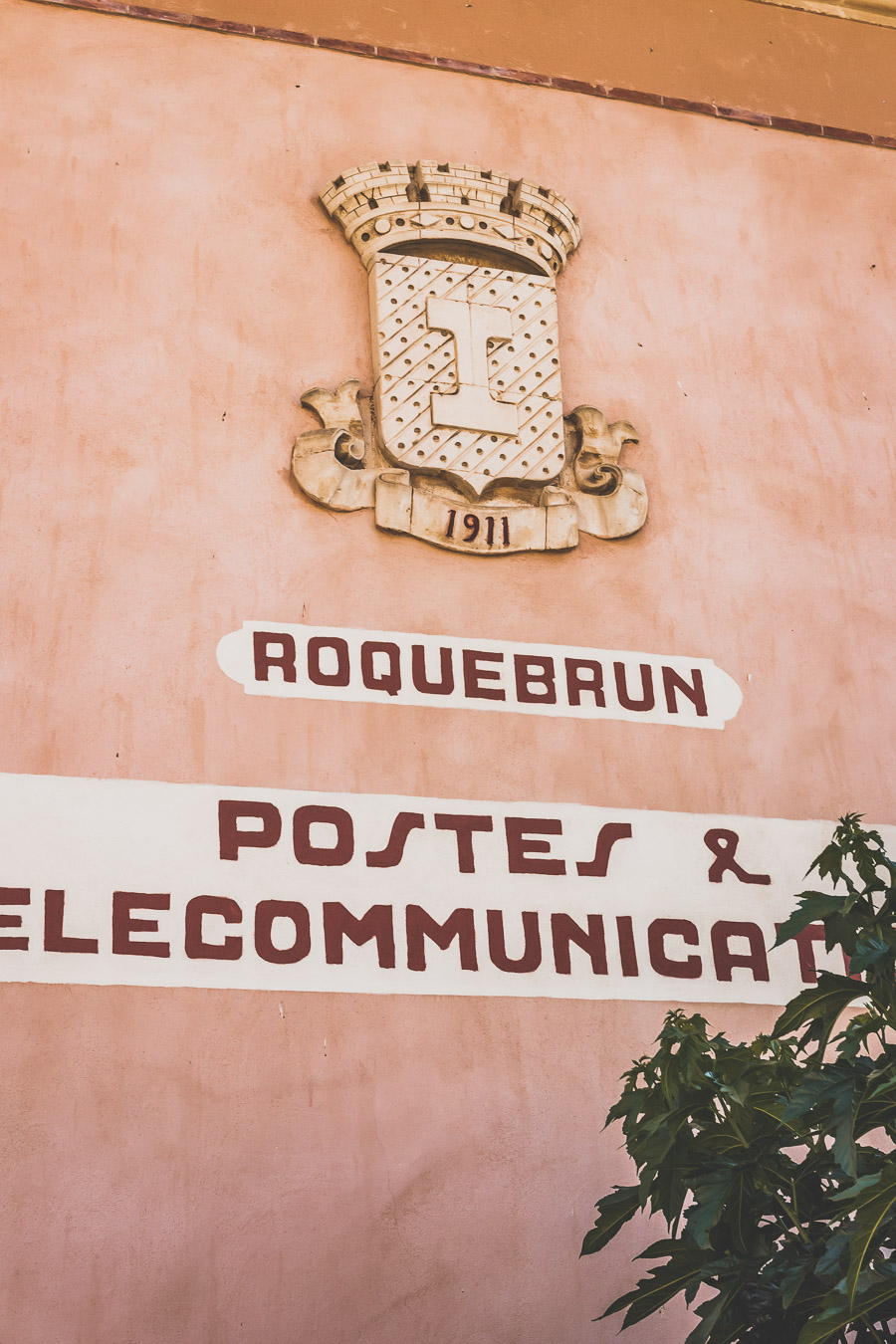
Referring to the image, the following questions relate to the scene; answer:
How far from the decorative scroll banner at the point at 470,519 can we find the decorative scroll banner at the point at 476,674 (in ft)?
1.12

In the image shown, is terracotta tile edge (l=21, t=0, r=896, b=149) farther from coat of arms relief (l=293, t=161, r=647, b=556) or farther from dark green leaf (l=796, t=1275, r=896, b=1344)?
dark green leaf (l=796, t=1275, r=896, b=1344)

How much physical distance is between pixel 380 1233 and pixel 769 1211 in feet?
4.12

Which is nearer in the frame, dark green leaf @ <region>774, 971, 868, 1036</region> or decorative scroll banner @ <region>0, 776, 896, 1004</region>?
dark green leaf @ <region>774, 971, 868, 1036</region>

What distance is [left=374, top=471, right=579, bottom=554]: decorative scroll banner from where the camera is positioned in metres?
5.84

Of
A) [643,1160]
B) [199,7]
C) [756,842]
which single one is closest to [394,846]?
[756,842]

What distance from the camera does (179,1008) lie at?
499cm

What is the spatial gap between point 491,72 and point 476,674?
7.96ft

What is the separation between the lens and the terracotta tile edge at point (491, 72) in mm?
6426

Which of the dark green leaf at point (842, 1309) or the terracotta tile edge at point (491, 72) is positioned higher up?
the terracotta tile edge at point (491, 72)

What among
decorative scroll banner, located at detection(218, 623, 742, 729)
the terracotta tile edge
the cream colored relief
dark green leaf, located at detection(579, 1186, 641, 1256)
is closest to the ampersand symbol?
decorative scroll banner, located at detection(218, 623, 742, 729)

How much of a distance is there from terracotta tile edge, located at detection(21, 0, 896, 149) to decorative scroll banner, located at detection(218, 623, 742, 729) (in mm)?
2281

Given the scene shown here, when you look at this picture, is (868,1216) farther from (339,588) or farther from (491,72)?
(491,72)

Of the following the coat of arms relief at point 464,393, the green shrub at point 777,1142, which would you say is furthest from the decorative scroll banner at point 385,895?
the green shrub at point 777,1142

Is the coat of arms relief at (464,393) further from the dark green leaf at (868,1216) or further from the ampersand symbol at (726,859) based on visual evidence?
the dark green leaf at (868,1216)
